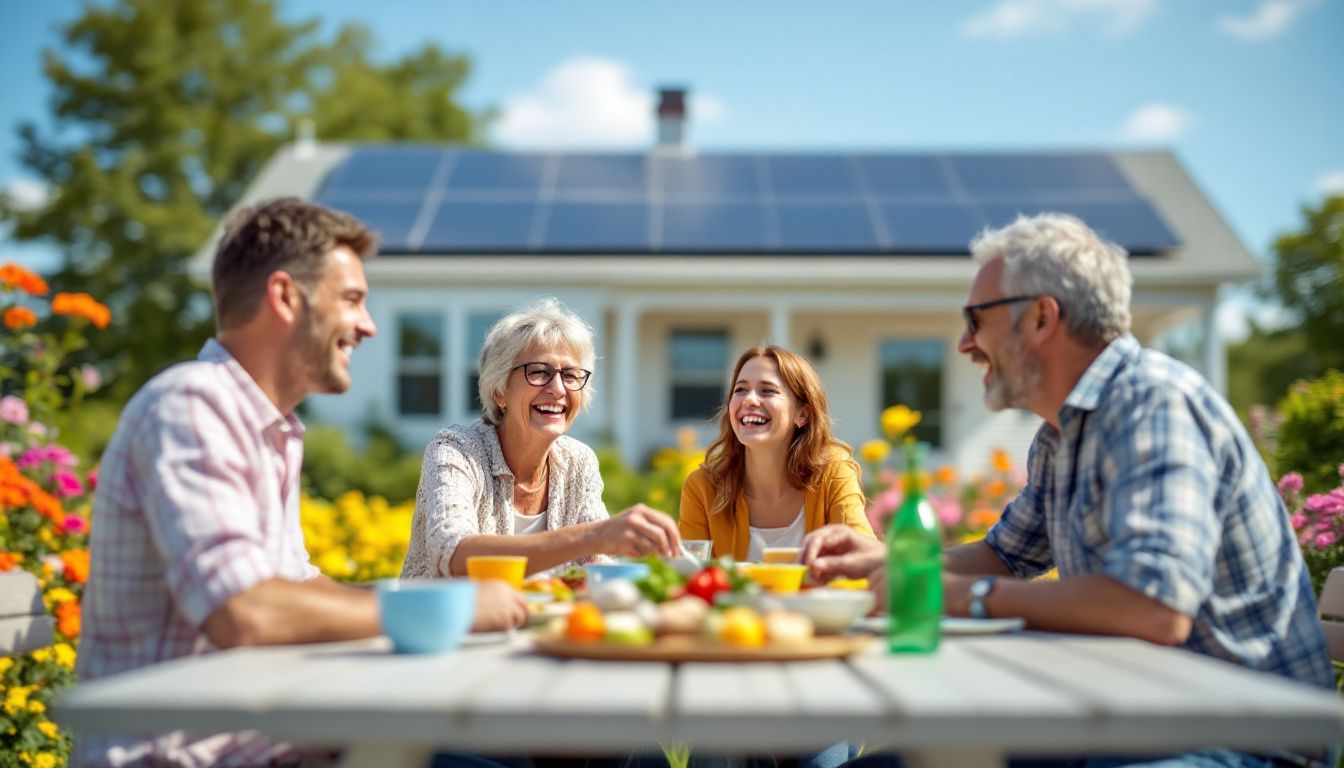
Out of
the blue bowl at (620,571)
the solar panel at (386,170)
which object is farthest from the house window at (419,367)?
the blue bowl at (620,571)

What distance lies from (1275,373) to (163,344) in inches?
1180

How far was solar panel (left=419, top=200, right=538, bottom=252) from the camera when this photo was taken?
1427 cm

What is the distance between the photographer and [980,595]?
7.66ft

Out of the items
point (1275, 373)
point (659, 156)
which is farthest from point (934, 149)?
point (1275, 373)

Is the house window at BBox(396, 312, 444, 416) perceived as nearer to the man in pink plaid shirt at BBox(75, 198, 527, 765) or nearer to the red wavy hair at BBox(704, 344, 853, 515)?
the red wavy hair at BBox(704, 344, 853, 515)

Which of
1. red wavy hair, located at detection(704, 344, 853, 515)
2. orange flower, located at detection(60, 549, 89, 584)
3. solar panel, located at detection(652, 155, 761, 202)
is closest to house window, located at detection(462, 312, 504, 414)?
solar panel, located at detection(652, 155, 761, 202)

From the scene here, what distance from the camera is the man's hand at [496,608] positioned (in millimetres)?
2160

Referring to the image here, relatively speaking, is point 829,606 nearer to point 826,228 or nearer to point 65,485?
point 65,485

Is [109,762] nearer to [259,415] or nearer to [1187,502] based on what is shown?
[259,415]

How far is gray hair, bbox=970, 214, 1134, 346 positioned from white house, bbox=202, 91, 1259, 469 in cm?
1129

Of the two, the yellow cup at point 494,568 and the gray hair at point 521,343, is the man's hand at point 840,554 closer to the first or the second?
the yellow cup at point 494,568

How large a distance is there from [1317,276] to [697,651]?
111 feet

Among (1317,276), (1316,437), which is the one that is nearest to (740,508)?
(1316,437)

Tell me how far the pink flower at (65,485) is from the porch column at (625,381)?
29.1 feet
